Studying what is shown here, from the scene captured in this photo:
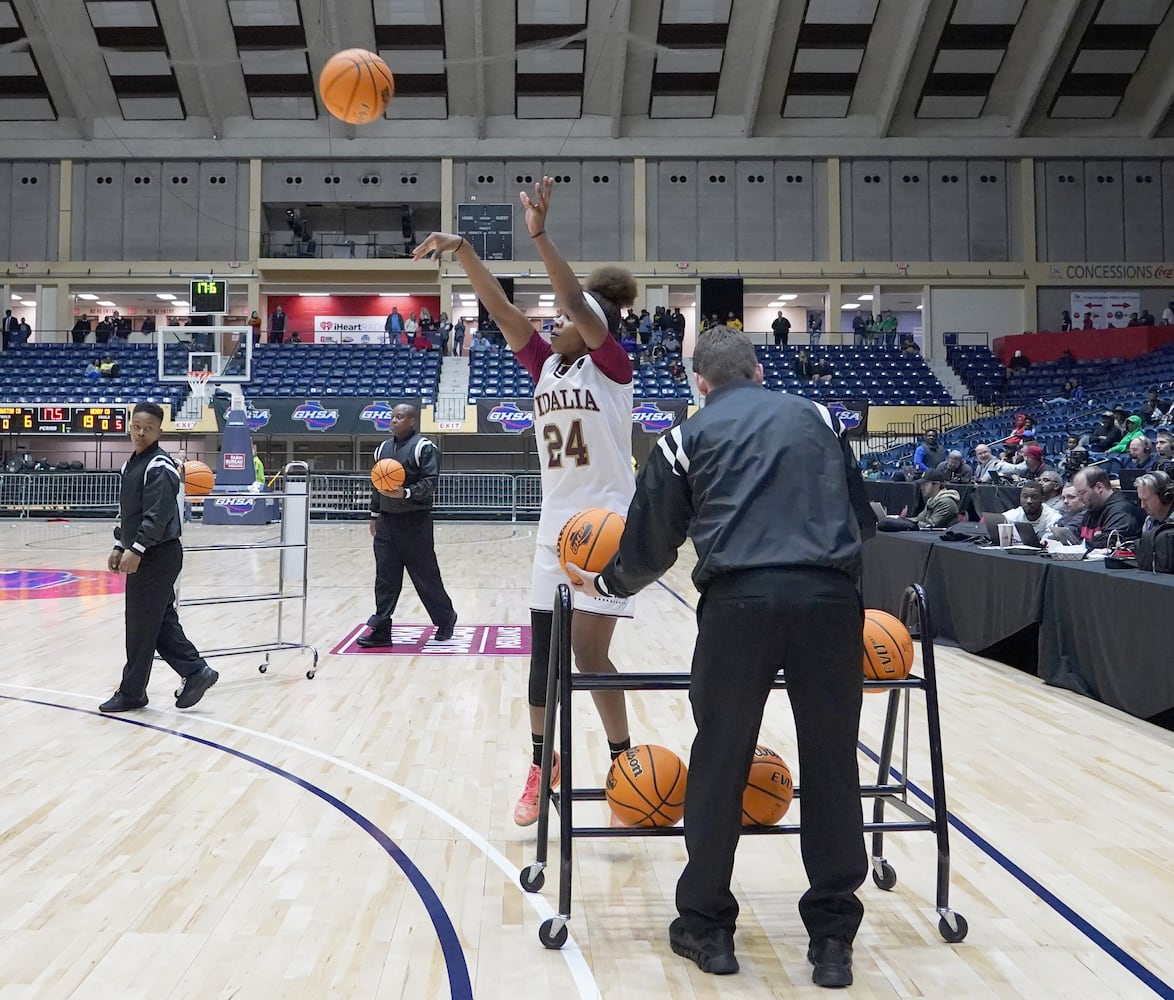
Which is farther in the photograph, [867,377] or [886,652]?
[867,377]

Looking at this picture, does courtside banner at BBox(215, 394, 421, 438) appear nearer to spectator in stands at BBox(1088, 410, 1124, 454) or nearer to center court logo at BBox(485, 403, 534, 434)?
center court logo at BBox(485, 403, 534, 434)

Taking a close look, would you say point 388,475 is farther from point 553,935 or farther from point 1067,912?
point 1067,912

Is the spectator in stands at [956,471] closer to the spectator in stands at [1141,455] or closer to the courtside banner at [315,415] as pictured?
the spectator in stands at [1141,455]

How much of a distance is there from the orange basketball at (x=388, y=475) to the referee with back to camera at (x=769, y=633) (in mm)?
4766

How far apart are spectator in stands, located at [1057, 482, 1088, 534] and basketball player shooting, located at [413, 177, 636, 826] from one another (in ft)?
20.1

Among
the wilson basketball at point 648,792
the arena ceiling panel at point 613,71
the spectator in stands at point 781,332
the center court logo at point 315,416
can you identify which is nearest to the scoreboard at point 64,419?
the center court logo at point 315,416

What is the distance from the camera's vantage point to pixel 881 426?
85.7 ft

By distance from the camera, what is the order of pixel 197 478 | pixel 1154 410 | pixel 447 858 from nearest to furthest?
pixel 447 858, pixel 197 478, pixel 1154 410

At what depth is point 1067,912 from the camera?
320 cm

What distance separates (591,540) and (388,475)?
14.6ft

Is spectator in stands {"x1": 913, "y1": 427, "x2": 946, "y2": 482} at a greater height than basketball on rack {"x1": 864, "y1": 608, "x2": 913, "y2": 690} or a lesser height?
greater

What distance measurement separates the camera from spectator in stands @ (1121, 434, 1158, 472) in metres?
11.2

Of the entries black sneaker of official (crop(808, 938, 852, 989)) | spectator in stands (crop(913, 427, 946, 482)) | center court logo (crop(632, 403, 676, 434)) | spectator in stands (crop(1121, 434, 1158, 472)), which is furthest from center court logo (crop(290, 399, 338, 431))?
black sneaker of official (crop(808, 938, 852, 989))

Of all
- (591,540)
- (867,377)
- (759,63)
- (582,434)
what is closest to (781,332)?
(867,377)
